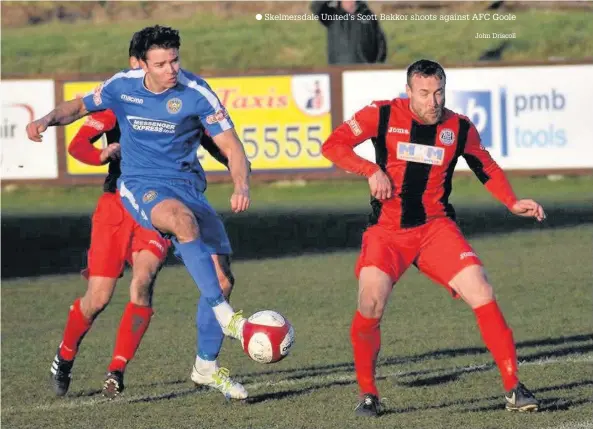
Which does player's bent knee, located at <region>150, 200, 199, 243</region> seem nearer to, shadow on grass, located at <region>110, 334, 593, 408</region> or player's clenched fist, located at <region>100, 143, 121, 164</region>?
player's clenched fist, located at <region>100, 143, 121, 164</region>

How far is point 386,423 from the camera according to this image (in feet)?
24.5

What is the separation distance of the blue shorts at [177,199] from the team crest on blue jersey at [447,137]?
1.34 m

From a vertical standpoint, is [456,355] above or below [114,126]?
below

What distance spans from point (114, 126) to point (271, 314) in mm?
1844

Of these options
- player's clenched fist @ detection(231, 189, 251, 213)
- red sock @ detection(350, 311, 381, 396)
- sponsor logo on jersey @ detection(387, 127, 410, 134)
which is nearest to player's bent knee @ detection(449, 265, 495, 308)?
red sock @ detection(350, 311, 381, 396)

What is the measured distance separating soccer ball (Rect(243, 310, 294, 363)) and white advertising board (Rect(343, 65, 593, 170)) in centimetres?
1241

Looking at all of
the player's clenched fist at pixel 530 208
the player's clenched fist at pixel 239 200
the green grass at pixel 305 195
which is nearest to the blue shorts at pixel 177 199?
the player's clenched fist at pixel 239 200

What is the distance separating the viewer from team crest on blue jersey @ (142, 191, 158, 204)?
816cm

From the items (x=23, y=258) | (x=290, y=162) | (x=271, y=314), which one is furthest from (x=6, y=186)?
(x=271, y=314)

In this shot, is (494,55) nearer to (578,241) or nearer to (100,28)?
(100,28)

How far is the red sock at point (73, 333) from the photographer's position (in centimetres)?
877

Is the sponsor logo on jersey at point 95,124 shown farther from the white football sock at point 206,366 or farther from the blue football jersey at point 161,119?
the white football sock at point 206,366

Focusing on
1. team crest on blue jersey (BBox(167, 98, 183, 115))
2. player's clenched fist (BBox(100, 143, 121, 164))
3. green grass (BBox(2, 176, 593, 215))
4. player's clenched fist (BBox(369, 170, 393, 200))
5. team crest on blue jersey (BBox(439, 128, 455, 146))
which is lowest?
green grass (BBox(2, 176, 593, 215))

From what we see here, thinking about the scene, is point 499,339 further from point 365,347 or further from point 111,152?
point 111,152
